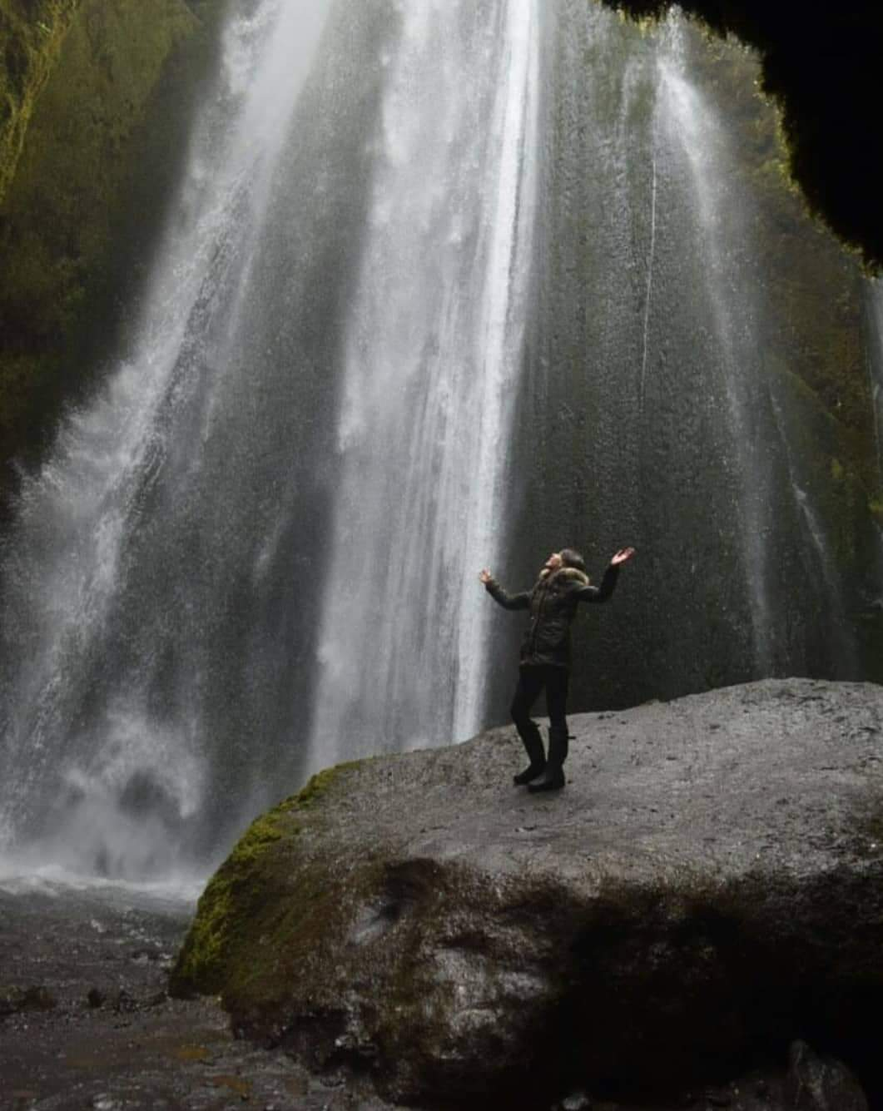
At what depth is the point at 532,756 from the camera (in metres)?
6.40

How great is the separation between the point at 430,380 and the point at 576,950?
13.0 meters

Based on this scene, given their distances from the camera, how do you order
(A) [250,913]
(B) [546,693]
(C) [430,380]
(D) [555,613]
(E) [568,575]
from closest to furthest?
(A) [250,913], (B) [546,693], (D) [555,613], (E) [568,575], (C) [430,380]

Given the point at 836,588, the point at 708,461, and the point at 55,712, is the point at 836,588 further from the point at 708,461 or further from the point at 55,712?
the point at 55,712

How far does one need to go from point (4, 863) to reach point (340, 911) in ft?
25.6

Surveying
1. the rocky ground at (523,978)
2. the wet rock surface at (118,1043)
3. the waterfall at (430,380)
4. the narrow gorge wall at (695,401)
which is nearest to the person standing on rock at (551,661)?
the rocky ground at (523,978)

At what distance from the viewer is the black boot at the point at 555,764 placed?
6.20 meters

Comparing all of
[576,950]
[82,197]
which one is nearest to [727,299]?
[82,197]

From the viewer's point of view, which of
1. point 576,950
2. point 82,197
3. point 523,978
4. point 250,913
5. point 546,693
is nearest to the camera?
point 523,978

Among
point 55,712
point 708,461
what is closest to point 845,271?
point 708,461

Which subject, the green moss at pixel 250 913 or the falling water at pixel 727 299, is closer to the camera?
the green moss at pixel 250 913

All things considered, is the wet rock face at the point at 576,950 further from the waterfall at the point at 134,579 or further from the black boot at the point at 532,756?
the waterfall at the point at 134,579

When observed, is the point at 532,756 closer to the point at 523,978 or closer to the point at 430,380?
the point at 523,978

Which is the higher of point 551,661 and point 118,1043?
point 551,661

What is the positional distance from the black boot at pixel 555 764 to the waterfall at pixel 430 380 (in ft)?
22.8
